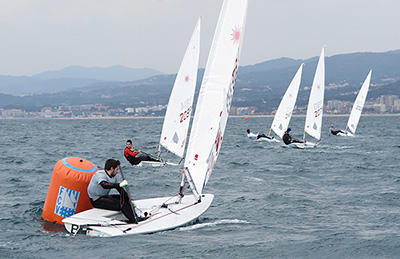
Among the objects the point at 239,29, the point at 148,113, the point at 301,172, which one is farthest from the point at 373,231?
the point at 148,113

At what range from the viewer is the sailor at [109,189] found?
7.93 meters

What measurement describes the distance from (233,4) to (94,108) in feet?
639

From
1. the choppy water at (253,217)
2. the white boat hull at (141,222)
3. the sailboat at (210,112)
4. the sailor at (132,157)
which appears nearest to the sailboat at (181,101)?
the sailor at (132,157)

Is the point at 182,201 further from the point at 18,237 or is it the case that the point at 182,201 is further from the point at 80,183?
the point at 18,237

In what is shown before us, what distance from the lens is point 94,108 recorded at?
7795 inches

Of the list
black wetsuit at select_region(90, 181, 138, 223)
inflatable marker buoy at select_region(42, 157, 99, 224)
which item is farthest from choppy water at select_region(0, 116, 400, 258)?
black wetsuit at select_region(90, 181, 138, 223)

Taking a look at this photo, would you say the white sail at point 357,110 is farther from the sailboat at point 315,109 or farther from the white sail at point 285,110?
the sailboat at point 315,109

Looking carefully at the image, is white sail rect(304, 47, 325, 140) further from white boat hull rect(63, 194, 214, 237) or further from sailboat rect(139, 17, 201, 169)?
white boat hull rect(63, 194, 214, 237)

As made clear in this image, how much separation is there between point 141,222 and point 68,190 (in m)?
1.31

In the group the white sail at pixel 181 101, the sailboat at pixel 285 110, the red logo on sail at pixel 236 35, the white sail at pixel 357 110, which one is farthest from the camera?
the white sail at pixel 357 110

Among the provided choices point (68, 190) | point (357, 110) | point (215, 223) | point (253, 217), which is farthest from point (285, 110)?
point (68, 190)

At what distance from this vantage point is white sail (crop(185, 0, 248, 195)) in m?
8.12

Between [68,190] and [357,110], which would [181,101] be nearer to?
[68,190]

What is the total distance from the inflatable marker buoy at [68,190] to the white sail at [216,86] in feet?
5.80
